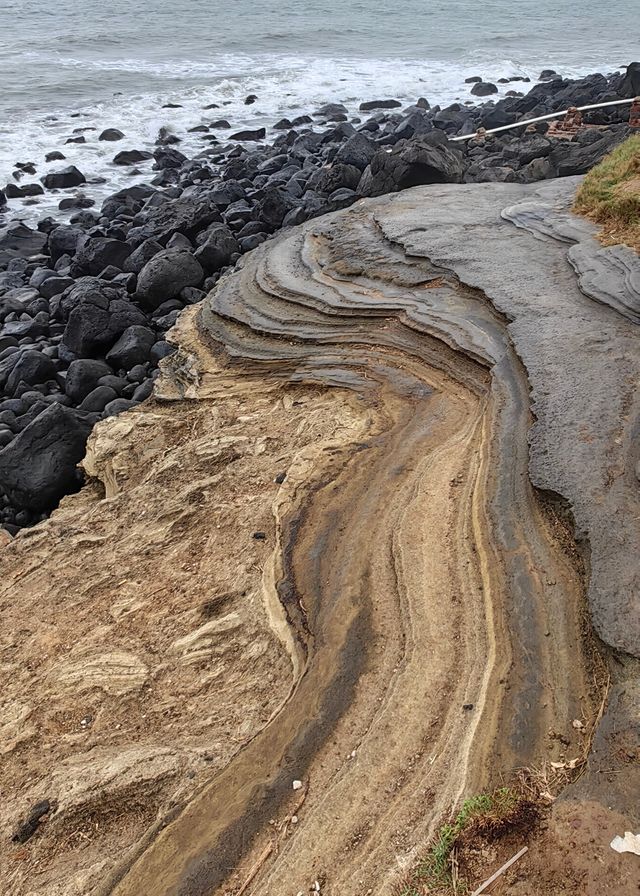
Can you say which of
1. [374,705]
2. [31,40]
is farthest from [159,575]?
[31,40]

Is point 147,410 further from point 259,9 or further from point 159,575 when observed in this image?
point 259,9

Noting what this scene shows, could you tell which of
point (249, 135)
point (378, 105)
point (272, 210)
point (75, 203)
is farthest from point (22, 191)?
point (378, 105)

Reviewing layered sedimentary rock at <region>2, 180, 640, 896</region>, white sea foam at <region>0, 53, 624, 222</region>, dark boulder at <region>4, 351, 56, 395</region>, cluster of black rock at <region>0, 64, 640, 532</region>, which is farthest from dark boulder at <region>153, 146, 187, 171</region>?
layered sedimentary rock at <region>2, 180, 640, 896</region>

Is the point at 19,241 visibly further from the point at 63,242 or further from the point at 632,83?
the point at 632,83

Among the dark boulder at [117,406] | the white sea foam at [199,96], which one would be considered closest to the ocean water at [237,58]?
the white sea foam at [199,96]

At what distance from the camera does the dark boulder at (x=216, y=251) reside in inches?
497

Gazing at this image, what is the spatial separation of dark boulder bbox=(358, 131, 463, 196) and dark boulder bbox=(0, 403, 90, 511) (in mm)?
8428

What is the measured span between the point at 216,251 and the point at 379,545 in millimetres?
9084

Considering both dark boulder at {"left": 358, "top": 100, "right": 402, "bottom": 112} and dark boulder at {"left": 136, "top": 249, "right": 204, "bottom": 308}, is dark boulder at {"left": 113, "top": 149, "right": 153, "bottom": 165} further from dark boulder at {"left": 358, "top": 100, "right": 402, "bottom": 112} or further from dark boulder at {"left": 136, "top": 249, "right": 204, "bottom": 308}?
dark boulder at {"left": 136, "top": 249, "right": 204, "bottom": 308}

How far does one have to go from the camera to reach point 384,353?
7.41 meters

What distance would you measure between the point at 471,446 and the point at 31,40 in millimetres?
41101

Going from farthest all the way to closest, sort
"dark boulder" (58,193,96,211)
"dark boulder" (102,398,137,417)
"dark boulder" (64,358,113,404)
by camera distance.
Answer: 1. "dark boulder" (58,193,96,211)
2. "dark boulder" (64,358,113,404)
3. "dark boulder" (102,398,137,417)

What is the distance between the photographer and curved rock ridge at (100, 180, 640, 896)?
3.38 m

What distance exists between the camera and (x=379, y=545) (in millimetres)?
4934
